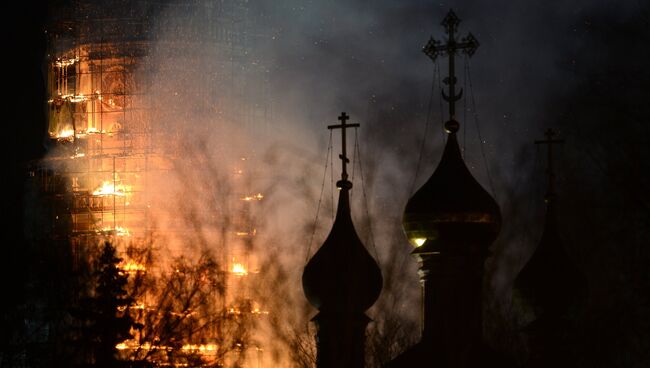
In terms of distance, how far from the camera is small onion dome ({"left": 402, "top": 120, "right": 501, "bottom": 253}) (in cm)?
2808

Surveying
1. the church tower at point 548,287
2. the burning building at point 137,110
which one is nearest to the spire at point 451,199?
the church tower at point 548,287

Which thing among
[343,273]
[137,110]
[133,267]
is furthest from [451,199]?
[137,110]

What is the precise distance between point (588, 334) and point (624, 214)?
4521 mm

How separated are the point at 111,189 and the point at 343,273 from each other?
28278 millimetres

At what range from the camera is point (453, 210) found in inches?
1109

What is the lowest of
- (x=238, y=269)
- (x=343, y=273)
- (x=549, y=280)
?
(x=549, y=280)

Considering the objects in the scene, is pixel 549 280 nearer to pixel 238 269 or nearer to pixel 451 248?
pixel 451 248

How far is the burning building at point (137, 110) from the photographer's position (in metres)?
54.9

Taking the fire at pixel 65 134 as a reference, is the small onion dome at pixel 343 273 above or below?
below

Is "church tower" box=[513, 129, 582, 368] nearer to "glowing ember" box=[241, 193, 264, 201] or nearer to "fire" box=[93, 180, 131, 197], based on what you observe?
"glowing ember" box=[241, 193, 264, 201]

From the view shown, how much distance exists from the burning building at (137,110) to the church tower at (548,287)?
2274 centimetres

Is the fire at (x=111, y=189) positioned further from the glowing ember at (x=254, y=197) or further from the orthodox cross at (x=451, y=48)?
the orthodox cross at (x=451, y=48)

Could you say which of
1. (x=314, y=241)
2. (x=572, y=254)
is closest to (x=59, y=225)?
(x=314, y=241)

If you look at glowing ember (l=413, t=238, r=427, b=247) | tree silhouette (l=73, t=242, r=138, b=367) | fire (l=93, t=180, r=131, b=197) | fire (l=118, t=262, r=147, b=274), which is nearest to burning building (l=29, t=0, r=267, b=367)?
fire (l=93, t=180, r=131, b=197)
